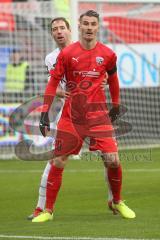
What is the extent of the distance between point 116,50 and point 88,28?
37.1ft

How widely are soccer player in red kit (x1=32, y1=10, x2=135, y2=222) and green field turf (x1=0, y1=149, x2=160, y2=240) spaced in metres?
0.42

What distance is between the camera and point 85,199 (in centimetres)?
1174

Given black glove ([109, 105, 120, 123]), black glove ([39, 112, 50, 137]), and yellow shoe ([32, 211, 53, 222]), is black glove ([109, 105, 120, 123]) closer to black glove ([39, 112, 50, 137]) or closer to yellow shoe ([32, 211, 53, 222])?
black glove ([39, 112, 50, 137])

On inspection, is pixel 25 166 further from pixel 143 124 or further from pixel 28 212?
pixel 28 212

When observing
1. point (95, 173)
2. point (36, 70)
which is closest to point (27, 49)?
point (36, 70)

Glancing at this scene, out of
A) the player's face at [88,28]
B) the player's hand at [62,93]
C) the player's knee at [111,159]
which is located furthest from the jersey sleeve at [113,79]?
the player's knee at [111,159]

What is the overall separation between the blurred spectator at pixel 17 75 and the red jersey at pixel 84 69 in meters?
10.3

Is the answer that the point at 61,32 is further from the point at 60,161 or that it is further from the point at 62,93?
the point at 60,161

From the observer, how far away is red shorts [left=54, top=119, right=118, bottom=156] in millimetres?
9672

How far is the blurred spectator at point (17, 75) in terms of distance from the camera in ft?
65.7

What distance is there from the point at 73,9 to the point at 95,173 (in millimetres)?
4437

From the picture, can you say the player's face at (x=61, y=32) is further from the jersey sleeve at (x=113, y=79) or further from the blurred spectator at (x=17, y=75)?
the blurred spectator at (x=17, y=75)

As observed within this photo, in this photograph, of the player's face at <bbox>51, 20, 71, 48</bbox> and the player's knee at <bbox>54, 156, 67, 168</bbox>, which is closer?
the player's knee at <bbox>54, 156, 67, 168</bbox>

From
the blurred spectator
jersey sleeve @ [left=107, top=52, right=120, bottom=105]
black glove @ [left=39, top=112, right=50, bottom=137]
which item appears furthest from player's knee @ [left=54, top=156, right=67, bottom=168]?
the blurred spectator
